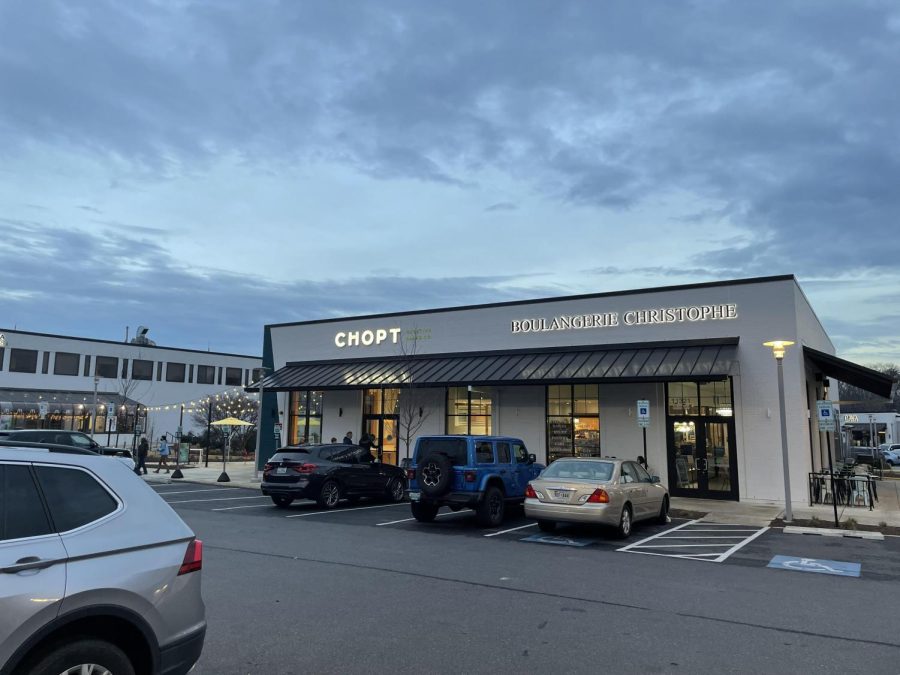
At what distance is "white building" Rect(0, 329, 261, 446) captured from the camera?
45.6 metres

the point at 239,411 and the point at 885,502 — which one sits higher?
the point at 239,411

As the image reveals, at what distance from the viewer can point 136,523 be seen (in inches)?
156

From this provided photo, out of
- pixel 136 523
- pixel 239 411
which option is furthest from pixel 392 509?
pixel 239 411

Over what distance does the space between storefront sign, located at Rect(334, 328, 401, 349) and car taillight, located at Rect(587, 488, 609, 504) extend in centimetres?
1531

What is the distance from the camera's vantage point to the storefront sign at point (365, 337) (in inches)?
1037

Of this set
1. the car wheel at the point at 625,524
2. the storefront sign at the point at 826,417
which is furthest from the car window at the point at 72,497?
the storefront sign at the point at 826,417

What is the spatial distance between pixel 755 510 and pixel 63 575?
55.5 ft

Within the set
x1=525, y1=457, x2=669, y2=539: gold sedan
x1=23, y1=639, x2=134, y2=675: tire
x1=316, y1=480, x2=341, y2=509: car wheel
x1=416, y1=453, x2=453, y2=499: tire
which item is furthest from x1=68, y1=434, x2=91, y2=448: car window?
x1=23, y1=639, x2=134, y2=675: tire

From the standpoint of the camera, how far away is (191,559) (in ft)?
13.5

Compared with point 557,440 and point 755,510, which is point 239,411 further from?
point 755,510

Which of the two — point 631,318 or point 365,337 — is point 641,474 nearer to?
point 631,318

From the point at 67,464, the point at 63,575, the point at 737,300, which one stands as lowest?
the point at 63,575

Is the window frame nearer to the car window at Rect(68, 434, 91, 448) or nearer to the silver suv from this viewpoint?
the silver suv

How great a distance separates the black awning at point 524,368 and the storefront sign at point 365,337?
0.93 metres
